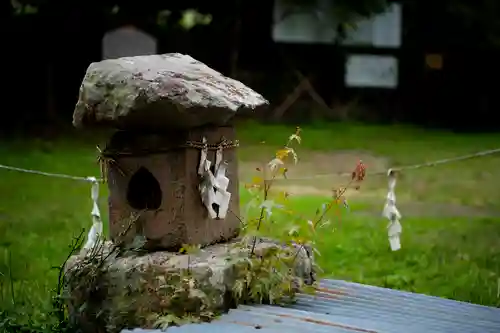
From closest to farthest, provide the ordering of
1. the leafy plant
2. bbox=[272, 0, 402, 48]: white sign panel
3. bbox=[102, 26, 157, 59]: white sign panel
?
the leafy plant < bbox=[102, 26, 157, 59]: white sign panel < bbox=[272, 0, 402, 48]: white sign panel

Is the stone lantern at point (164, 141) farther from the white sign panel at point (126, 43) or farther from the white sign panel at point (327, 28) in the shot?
the white sign panel at point (327, 28)

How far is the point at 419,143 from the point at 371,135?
1070 mm

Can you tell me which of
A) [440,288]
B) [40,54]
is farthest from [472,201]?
[40,54]

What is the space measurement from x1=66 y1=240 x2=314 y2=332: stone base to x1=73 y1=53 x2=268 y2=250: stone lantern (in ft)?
0.56

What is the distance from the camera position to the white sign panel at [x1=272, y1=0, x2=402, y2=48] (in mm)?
16500

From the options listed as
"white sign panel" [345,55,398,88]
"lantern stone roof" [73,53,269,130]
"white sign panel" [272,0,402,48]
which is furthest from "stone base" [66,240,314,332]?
"white sign panel" [345,55,398,88]

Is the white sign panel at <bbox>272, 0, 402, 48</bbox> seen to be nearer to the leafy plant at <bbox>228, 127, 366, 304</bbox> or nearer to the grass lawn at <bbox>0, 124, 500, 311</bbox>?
the grass lawn at <bbox>0, 124, 500, 311</bbox>

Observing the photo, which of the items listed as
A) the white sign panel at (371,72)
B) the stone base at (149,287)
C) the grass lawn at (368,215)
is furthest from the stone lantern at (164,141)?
the white sign panel at (371,72)

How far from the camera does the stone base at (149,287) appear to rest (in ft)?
11.4

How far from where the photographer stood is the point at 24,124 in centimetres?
1482

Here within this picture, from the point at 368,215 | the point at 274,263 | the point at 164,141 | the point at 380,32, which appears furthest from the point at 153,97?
the point at 380,32

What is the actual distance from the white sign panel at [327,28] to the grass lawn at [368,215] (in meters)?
3.56

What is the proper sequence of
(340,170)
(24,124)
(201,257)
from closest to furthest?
(201,257) < (340,170) < (24,124)

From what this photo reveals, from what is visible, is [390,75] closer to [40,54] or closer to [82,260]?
[40,54]
